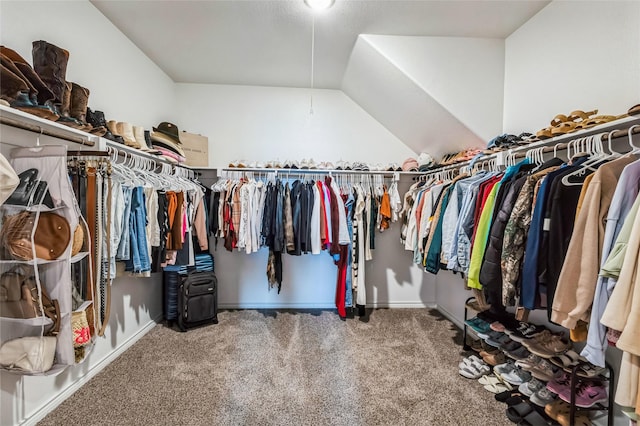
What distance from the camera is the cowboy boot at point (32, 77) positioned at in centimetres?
127

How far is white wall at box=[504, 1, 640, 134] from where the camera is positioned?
4.68 feet

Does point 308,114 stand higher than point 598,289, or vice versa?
point 308,114

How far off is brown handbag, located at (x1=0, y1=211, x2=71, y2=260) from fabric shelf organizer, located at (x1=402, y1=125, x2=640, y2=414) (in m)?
2.14

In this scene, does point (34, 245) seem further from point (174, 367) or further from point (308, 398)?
point (308, 398)

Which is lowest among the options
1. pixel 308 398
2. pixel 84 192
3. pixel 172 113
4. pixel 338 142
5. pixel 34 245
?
pixel 308 398

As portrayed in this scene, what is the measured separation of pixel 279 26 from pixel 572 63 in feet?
6.82

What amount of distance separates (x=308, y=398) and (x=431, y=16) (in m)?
2.87

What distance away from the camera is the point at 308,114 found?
3244mm

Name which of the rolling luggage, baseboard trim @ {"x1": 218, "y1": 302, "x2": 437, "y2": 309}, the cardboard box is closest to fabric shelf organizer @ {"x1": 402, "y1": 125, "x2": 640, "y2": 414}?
baseboard trim @ {"x1": 218, "y1": 302, "x2": 437, "y2": 309}

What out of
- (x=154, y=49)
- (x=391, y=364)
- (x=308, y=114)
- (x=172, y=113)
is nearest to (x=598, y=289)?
(x=391, y=364)

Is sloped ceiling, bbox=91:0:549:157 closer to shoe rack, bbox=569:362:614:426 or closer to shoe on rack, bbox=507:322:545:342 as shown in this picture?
shoe on rack, bbox=507:322:545:342

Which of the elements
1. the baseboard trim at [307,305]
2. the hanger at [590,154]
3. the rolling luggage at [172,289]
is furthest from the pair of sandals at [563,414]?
the rolling luggage at [172,289]

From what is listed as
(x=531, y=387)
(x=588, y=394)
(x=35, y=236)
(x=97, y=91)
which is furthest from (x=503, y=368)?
(x=97, y=91)

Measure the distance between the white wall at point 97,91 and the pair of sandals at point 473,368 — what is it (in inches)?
105
